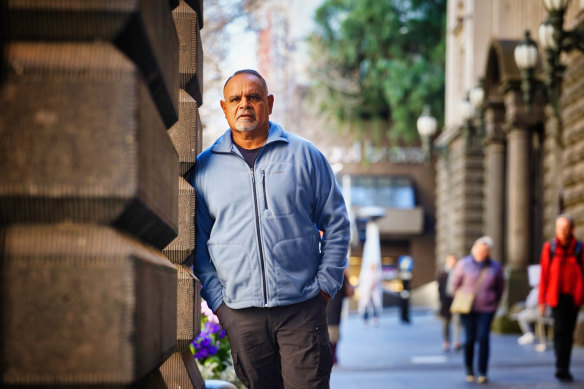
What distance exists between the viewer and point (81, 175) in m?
1.98

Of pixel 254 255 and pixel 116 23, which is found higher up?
pixel 116 23

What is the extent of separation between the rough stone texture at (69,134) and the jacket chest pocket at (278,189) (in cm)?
210

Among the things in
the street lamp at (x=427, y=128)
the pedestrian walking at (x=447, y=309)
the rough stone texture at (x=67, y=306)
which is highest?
the street lamp at (x=427, y=128)

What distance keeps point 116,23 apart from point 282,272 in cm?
219

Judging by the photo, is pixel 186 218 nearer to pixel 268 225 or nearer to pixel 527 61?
pixel 268 225

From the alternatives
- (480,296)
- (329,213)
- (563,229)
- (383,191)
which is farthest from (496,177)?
(383,191)

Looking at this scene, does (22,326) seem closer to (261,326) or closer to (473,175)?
(261,326)

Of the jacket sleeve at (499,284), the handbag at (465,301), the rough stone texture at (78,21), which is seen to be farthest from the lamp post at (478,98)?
the rough stone texture at (78,21)

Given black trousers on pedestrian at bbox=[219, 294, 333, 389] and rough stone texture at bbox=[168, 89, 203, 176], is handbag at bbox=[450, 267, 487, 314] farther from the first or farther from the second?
rough stone texture at bbox=[168, 89, 203, 176]

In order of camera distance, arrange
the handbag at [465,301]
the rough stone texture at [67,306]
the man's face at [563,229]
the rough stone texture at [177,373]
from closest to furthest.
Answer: the rough stone texture at [67,306], the rough stone texture at [177,373], the man's face at [563,229], the handbag at [465,301]

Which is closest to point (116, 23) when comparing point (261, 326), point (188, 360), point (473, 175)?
point (261, 326)

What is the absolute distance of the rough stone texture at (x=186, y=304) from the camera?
3922 millimetres

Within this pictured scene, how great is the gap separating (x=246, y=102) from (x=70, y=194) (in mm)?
2414

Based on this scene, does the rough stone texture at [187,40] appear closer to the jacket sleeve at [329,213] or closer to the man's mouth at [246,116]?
the man's mouth at [246,116]
